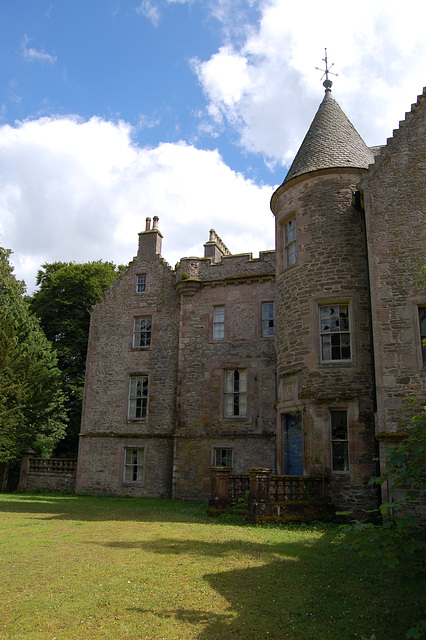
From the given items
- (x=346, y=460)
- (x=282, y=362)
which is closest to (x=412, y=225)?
(x=282, y=362)

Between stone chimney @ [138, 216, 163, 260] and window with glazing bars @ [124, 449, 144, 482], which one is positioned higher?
stone chimney @ [138, 216, 163, 260]

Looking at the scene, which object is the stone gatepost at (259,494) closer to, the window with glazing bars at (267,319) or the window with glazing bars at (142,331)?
the window with glazing bars at (267,319)

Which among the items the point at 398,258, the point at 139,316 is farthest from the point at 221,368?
the point at 398,258

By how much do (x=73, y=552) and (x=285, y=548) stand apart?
380 centimetres

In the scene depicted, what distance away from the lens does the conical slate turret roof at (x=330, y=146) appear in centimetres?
1631

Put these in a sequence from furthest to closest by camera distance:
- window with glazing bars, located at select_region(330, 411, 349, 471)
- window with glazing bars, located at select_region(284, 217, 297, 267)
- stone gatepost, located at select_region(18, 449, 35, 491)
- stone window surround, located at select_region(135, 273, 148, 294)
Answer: stone window surround, located at select_region(135, 273, 148, 294)
stone gatepost, located at select_region(18, 449, 35, 491)
window with glazing bars, located at select_region(284, 217, 297, 267)
window with glazing bars, located at select_region(330, 411, 349, 471)

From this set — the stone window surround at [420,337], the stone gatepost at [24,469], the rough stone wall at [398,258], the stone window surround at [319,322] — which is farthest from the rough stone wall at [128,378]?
the stone window surround at [420,337]

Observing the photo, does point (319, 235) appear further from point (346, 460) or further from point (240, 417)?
point (240, 417)

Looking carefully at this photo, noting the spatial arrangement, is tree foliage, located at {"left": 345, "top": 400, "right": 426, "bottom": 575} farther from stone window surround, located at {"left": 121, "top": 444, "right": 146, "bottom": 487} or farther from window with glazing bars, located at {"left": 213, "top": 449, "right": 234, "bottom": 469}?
stone window surround, located at {"left": 121, "top": 444, "right": 146, "bottom": 487}

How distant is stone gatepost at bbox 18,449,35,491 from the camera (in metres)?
24.3

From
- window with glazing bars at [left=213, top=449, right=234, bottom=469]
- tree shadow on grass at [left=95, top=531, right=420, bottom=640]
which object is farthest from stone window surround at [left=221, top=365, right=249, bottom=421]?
tree shadow on grass at [left=95, top=531, right=420, bottom=640]

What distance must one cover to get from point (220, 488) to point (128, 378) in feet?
35.6

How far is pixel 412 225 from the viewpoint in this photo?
13.6 meters

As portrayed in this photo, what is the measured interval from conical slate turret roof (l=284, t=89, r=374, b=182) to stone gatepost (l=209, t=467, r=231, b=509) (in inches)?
373
